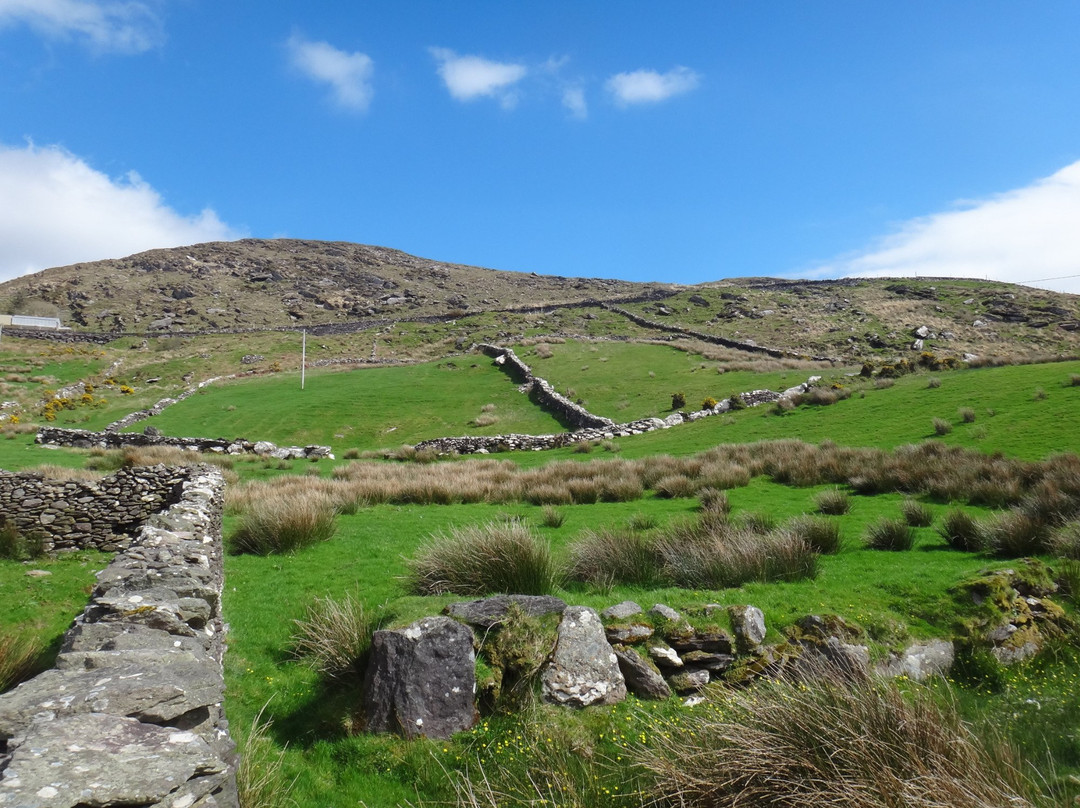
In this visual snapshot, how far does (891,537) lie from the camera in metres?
11.2

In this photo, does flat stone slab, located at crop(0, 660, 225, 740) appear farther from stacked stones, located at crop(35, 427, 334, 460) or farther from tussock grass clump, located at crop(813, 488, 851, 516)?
stacked stones, located at crop(35, 427, 334, 460)

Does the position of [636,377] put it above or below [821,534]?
above

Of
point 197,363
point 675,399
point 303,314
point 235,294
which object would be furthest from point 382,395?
point 235,294

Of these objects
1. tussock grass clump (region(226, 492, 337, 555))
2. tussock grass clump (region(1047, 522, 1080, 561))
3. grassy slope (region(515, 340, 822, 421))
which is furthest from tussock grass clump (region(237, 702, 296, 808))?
grassy slope (region(515, 340, 822, 421))

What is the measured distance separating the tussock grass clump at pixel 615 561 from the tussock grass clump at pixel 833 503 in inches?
228

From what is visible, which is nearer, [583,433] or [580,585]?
[580,585]

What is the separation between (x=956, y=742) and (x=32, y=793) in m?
4.94

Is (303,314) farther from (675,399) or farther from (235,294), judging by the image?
(675,399)

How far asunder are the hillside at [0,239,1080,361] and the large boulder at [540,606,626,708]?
44.8 meters

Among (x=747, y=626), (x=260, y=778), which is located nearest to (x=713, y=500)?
(x=747, y=626)

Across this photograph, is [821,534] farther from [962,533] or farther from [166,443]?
[166,443]

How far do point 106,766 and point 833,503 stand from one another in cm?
1410

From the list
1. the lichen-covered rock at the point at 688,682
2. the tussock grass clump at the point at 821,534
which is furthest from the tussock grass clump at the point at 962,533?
the lichen-covered rock at the point at 688,682

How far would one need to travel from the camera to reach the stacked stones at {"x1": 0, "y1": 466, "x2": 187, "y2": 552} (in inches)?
479
